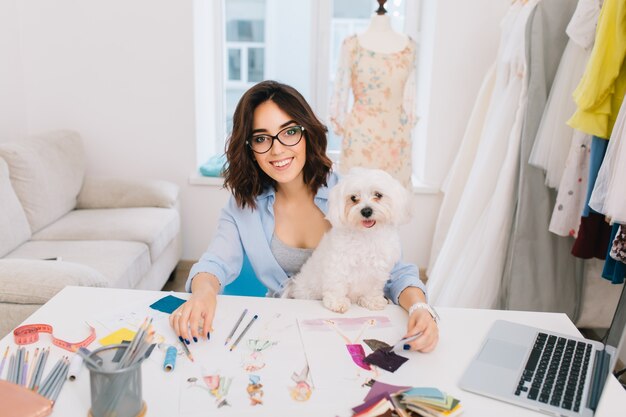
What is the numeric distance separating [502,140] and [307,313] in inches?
66.5

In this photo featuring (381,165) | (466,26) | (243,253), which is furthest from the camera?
(466,26)

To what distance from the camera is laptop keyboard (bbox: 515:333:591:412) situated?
104cm

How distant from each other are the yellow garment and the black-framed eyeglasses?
1.08 metres

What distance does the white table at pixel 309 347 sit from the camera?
100 centimetres

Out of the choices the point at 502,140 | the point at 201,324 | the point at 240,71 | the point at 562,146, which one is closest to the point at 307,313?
the point at 201,324

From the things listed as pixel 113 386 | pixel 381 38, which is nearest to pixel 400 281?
pixel 113 386

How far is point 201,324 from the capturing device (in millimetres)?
1247

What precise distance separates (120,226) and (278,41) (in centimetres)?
170

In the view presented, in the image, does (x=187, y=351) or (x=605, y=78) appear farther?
(x=605, y=78)

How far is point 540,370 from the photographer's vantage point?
1.13 metres

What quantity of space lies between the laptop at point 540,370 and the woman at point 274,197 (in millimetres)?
257

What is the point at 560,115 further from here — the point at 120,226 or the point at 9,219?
the point at 9,219

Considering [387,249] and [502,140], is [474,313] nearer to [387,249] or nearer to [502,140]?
[387,249]

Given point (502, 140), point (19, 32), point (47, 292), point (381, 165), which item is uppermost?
point (19, 32)
